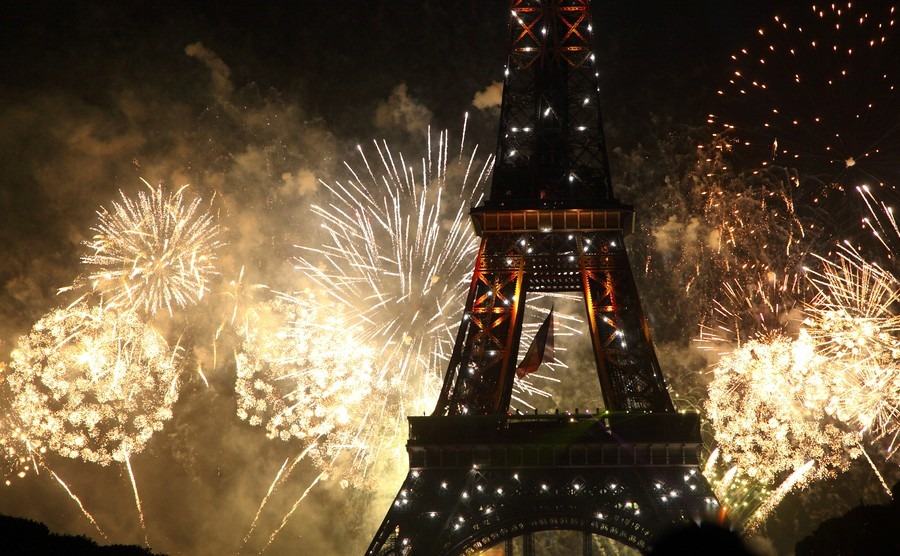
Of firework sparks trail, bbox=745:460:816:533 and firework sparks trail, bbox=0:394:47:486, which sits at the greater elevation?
firework sparks trail, bbox=0:394:47:486

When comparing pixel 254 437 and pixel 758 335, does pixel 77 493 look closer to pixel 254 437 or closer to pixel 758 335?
pixel 254 437

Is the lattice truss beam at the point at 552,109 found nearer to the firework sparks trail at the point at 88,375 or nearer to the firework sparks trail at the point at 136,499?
the firework sparks trail at the point at 88,375

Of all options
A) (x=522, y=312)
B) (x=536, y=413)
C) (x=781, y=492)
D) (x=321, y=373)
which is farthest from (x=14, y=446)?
(x=781, y=492)

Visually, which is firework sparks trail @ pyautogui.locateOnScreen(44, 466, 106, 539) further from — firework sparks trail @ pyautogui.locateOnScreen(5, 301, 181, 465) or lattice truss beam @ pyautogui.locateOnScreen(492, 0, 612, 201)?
lattice truss beam @ pyautogui.locateOnScreen(492, 0, 612, 201)

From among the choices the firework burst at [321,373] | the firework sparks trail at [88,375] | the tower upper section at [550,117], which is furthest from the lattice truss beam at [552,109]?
the firework sparks trail at [88,375]

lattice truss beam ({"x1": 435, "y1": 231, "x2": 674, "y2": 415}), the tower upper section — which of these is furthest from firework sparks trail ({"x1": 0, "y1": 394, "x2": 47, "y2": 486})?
the tower upper section
